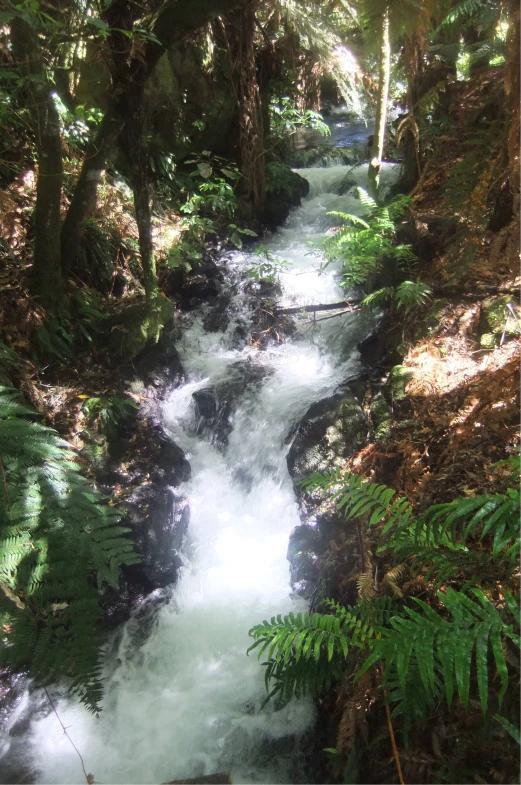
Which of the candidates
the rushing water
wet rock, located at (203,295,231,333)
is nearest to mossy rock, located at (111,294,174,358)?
the rushing water

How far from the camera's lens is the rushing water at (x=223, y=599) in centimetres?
308

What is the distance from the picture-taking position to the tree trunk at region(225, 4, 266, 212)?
290 inches

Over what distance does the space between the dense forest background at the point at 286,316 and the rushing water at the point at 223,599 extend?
1.48ft

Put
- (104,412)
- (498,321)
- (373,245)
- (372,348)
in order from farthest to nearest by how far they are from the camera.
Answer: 1. (372,348)
2. (373,245)
3. (104,412)
4. (498,321)

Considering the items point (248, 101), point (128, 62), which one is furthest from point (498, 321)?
point (248, 101)

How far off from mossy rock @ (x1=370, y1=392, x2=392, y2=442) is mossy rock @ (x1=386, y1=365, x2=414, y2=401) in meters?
0.12

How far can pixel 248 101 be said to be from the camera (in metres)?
8.03

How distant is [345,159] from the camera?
36.4 ft

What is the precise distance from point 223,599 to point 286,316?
13.0 ft

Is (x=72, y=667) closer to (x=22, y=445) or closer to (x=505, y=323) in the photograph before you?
Result: (x=22, y=445)

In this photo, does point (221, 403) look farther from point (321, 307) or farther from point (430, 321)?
point (430, 321)

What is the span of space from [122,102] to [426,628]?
16.3 feet

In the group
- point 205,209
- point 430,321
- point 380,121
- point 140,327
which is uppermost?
point 205,209

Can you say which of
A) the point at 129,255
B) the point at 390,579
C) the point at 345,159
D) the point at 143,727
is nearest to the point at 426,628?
the point at 390,579
